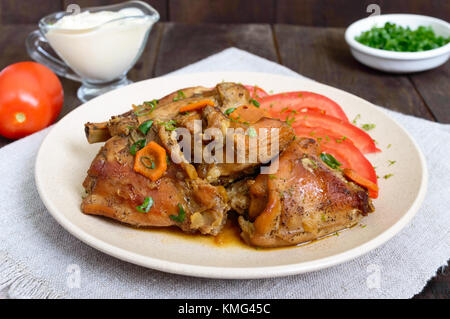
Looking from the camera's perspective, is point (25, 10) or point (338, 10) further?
point (338, 10)

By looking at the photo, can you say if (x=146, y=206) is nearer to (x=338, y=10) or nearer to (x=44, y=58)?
(x=44, y=58)

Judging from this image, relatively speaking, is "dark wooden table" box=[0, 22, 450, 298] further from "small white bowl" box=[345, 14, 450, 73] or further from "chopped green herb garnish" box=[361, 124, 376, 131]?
"chopped green herb garnish" box=[361, 124, 376, 131]

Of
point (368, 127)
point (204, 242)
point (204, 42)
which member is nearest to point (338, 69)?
point (204, 42)

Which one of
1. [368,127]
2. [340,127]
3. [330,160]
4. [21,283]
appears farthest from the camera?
[368,127]

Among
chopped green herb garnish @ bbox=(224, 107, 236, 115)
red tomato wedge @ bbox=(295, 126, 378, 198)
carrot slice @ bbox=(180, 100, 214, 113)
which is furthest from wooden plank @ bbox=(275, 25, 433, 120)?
carrot slice @ bbox=(180, 100, 214, 113)

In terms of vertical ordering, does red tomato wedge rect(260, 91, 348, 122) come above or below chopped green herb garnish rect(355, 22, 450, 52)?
above
